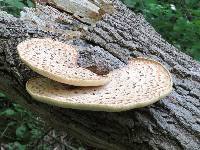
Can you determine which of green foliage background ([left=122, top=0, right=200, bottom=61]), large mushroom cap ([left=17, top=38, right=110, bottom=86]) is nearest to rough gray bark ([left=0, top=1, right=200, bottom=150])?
large mushroom cap ([left=17, top=38, right=110, bottom=86])

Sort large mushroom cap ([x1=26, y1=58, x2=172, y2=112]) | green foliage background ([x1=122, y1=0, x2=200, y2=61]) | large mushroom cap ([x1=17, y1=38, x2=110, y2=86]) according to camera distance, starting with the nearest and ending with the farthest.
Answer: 1. large mushroom cap ([x1=26, y1=58, x2=172, y2=112])
2. large mushroom cap ([x1=17, y1=38, x2=110, y2=86])
3. green foliage background ([x1=122, y1=0, x2=200, y2=61])

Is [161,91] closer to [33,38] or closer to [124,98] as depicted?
[124,98]

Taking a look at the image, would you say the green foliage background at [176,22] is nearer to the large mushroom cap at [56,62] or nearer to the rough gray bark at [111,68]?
the rough gray bark at [111,68]

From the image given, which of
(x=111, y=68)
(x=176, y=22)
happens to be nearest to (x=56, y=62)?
(x=111, y=68)

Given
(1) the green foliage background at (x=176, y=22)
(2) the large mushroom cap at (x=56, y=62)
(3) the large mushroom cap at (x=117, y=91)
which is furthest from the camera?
(1) the green foliage background at (x=176, y=22)

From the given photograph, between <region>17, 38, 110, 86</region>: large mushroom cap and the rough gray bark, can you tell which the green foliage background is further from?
<region>17, 38, 110, 86</region>: large mushroom cap

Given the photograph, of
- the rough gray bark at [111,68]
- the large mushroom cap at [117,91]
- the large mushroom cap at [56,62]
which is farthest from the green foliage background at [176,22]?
the large mushroom cap at [56,62]

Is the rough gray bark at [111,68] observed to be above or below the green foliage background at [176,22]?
above
